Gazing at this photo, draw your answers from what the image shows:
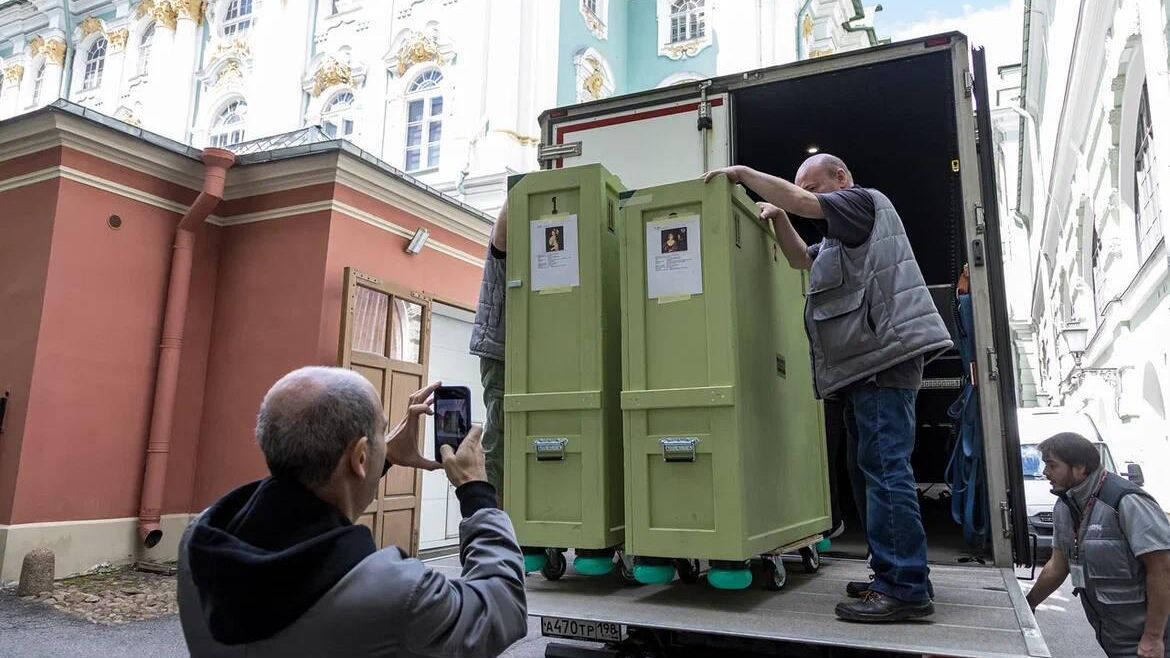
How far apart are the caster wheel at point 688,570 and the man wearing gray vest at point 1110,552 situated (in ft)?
6.24

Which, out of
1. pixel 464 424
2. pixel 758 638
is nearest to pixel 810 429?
pixel 758 638

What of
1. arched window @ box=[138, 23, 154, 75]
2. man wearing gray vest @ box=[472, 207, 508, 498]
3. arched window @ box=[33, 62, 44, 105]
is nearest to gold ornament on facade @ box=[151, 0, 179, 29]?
arched window @ box=[138, 23, 154, 75]

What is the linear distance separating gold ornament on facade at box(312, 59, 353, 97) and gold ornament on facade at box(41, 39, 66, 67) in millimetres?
12065

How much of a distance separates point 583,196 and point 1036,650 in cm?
225

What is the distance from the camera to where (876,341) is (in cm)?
311

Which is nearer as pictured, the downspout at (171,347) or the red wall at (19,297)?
the red wall at (19,297)

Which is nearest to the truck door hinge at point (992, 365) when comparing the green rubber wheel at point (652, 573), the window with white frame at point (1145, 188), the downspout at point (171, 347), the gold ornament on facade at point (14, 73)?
the green rubber wheel at point (652, 573)

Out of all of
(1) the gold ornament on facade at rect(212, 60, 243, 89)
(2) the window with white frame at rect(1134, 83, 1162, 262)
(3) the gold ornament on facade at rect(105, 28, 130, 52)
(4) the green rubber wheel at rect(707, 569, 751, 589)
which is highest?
(3) the gold ornament on facade at rect(105, 28, 130, 52)

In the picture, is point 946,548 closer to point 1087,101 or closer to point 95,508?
point 95,508

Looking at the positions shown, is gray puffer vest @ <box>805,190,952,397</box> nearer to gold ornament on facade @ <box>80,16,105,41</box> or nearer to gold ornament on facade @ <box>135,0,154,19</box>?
gold ornament on facade @ <box>135,0,154,19</box>

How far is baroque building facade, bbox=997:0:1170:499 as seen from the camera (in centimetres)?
1075

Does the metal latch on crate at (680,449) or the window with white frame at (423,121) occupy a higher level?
the window with white frame at (423,121)

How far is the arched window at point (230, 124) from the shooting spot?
21.6 m

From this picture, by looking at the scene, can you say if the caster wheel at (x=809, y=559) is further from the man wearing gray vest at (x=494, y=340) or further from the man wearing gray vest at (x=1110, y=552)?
the man wearing gray vest at (x=494, y=340)
